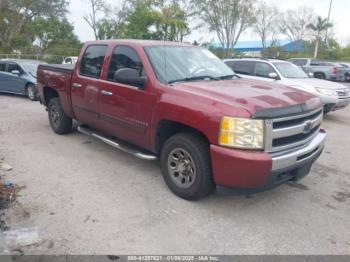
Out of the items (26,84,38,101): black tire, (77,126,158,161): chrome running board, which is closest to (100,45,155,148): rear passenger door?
(77,126,158,161): chrome running board

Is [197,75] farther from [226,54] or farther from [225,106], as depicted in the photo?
[226,54]

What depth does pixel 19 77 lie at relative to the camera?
12141 mm

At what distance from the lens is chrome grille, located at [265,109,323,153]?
3.42 metres

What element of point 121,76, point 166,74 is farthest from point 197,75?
point 121,76

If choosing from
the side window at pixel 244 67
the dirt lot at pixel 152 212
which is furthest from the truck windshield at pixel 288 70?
the dirt lot at pixel 152 212

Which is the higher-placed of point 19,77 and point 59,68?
point 59,68

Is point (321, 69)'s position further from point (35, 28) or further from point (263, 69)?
point (35, 28)

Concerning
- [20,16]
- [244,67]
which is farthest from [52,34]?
[244,67]

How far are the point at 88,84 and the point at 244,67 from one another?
6272 mm

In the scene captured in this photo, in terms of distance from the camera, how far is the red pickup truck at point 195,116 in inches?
134

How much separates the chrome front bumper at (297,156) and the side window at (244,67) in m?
6.32

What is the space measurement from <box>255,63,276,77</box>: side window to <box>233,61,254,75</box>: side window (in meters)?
0.16

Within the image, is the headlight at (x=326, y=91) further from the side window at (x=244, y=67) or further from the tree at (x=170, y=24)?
the tree at (x=170, y=24)

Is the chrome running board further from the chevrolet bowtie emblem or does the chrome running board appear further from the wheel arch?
the chevrolet bowtie emblem
